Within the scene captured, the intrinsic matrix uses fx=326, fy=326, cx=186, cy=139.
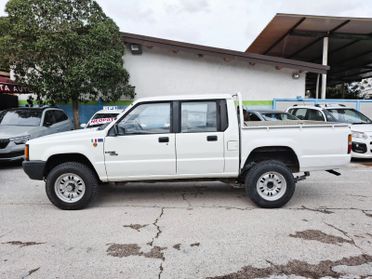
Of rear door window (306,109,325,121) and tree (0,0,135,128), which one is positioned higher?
tree (0,0,135,128)

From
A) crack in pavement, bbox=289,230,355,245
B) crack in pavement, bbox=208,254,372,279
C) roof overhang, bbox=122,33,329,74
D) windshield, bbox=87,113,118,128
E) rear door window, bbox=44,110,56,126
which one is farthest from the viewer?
roof overhang, bbox=122,33,329,74

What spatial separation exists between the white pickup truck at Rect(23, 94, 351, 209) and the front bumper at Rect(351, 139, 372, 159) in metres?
4.55

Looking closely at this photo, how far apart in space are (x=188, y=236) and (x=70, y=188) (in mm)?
2272

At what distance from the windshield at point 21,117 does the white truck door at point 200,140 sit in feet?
21.9

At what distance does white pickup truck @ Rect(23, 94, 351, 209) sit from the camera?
17.2ft

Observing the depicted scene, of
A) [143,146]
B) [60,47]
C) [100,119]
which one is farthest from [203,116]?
[60,47]

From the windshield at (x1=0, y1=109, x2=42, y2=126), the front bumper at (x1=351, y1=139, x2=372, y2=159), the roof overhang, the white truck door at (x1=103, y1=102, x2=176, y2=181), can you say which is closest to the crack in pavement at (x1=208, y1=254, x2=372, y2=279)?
the white truck door at (x1=103, y1=102, x2=176, y2=181)

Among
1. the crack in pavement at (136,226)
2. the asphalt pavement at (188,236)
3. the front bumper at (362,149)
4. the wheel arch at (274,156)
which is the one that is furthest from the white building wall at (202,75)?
the crack in pavement at (136,226)

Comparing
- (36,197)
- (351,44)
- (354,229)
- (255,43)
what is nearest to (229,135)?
(354,229)

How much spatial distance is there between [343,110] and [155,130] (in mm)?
8186

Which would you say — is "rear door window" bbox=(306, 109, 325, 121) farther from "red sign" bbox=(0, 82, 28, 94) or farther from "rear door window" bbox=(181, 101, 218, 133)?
"red sign" bbox=(0, 82, 28, 94)

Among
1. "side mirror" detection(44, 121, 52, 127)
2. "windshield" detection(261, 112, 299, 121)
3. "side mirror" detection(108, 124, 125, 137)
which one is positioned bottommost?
"side mirror" detection(44, 121, 52, 127)

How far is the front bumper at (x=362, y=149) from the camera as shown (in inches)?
362

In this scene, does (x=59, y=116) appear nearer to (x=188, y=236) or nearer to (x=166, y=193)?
(x=166, y=193)
